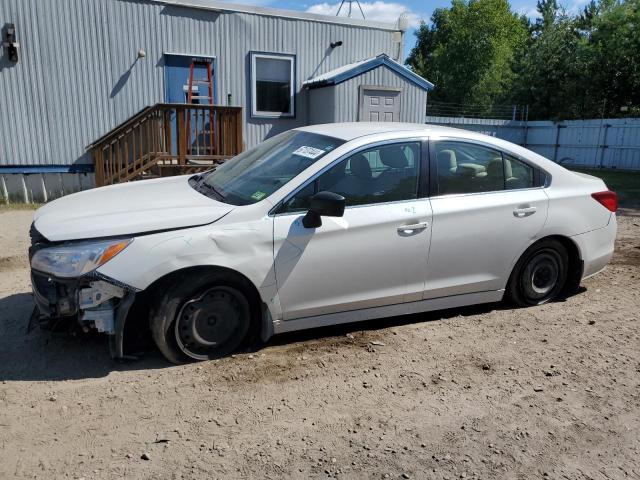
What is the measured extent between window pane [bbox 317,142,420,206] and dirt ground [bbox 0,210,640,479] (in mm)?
1124

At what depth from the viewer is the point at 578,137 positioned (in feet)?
73.2

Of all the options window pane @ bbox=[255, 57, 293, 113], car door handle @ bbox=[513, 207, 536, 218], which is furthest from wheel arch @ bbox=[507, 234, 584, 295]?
window pane @ bbox=[255, 57, 293, 113]

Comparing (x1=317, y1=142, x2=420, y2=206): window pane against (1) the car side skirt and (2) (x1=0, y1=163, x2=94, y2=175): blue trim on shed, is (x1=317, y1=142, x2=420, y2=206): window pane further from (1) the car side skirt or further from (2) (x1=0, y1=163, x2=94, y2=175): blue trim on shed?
(2) (x1=0, y1=163, x2=94, y2=175): blue trim on shed

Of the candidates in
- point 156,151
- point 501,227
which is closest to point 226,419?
point 501,227

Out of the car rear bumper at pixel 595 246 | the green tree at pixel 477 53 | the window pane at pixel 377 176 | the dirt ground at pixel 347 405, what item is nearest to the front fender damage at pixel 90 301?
the dirt ground at pixel 347 405

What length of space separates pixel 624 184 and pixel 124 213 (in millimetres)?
15062

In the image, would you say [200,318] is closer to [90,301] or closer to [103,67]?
[90,301]

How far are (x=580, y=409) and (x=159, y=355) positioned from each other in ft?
9.25

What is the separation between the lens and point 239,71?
11945mm

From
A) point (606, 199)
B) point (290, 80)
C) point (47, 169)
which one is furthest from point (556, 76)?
point (606, 199)

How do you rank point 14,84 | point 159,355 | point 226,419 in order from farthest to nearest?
point 14,84 < point 159,355 < point 226,419

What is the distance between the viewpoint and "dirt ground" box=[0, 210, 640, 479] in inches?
111

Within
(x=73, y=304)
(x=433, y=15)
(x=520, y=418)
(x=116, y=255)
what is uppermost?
(x=433, y=15)

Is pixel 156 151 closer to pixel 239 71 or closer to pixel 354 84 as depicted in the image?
pixel 239 71
